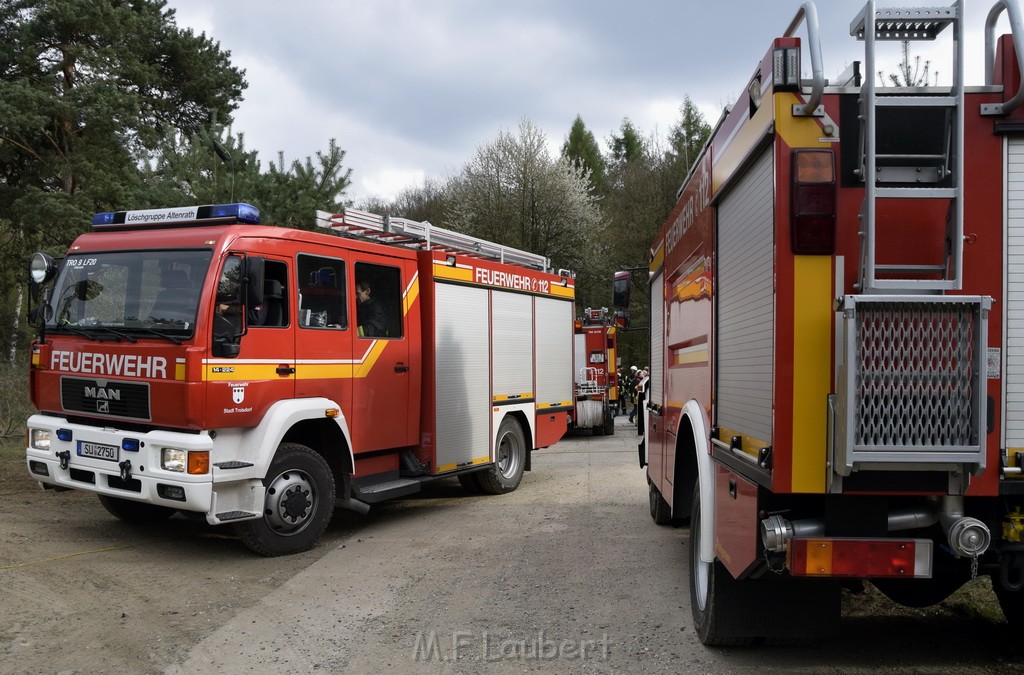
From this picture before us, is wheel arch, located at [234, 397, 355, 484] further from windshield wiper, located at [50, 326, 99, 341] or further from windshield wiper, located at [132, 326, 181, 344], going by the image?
windshield wiper, located at [50, 326, 99, 341]

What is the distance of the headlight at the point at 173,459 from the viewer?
20.6ft

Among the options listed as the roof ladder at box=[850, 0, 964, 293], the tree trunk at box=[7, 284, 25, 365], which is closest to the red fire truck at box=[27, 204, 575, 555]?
the roof ladder at box=[850, 0, 964, 293]

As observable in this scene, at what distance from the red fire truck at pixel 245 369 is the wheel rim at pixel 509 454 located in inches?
62.1

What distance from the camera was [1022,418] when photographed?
3.23m

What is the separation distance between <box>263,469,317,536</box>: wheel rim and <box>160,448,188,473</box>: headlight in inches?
30.9

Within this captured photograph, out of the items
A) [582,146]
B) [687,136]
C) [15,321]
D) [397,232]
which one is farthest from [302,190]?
[582,146]

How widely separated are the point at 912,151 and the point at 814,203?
478 mm

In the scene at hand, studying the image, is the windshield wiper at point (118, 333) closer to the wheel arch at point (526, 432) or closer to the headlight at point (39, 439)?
the headlight at point (39, 439)

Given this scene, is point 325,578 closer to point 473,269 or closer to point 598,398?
point 473,269

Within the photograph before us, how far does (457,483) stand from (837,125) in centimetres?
927

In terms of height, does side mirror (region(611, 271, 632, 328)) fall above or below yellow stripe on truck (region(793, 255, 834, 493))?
above

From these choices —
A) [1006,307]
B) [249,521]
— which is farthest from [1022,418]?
[249,521]

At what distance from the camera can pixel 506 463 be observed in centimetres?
1084

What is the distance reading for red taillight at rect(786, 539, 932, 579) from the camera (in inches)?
130
